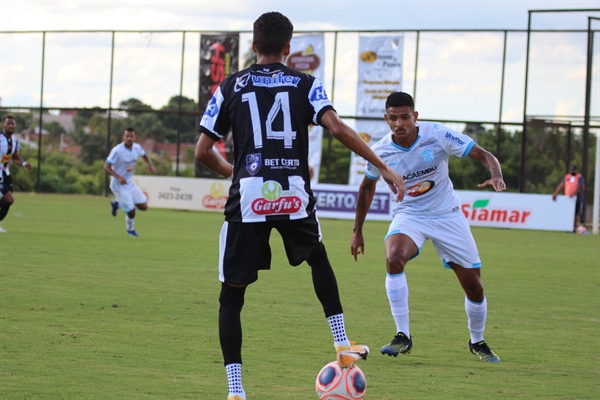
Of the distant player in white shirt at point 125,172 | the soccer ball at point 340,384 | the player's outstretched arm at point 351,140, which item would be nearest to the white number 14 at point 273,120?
the player's outstretched arm at point 351,140

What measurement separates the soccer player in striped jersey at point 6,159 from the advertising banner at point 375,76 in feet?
50.4

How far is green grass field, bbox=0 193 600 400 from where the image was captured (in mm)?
5676

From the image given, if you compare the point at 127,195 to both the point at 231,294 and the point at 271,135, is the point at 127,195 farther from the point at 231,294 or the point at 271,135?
the point at 271,135

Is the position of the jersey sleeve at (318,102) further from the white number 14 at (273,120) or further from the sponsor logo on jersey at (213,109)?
the sponsor logo on jersey at (213,109)

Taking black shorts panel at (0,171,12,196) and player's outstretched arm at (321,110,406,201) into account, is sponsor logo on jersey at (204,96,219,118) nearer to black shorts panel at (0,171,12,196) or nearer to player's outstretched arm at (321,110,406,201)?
player's outstretched arm at (321,110,406,201)

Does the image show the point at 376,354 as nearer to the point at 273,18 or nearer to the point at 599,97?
the point at 273,18

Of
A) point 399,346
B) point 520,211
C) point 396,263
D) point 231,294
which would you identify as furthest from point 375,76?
point 231,294

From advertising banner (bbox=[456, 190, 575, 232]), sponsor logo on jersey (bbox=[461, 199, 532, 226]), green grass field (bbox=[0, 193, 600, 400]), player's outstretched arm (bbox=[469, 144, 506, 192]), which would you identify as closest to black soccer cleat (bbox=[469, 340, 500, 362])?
green grass field (bbox=[0, 193, 600, 400])

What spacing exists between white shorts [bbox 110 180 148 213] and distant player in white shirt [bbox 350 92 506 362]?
1182 centimetres

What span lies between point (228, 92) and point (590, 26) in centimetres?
2606

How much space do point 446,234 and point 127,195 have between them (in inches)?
502

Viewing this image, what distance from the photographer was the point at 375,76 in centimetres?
3125

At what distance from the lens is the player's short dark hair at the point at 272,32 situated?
192 inches

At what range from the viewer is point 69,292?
949 cm
